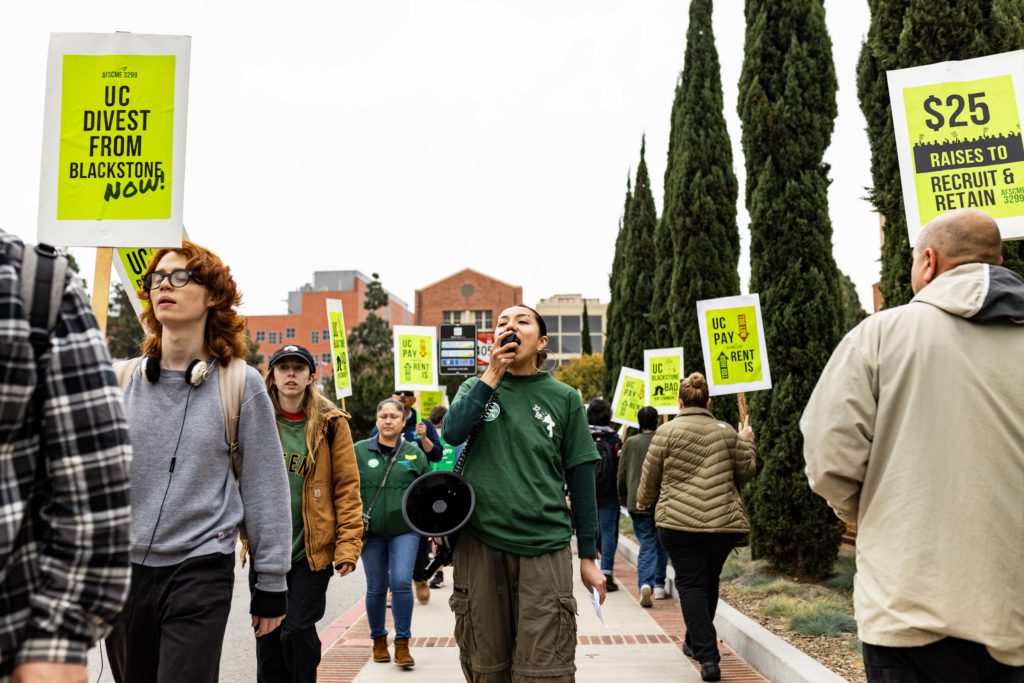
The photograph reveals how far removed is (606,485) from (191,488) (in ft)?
29.0

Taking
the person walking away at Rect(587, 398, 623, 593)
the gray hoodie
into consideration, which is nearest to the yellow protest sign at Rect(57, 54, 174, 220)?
the gray hoodie

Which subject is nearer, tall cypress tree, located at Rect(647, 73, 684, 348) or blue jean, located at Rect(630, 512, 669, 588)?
blue jean, located at Rect(630, 512, 669, 588)

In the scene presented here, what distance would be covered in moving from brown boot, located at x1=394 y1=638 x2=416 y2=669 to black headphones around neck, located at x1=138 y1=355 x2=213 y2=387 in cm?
442

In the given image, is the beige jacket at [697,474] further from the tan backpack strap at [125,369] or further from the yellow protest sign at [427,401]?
the yellow protest sign at [427,401]

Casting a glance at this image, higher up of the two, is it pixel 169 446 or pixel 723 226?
pixel 723 226

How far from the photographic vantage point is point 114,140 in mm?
4688

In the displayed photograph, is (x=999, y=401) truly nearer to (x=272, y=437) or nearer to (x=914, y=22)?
(x=272, y=437)

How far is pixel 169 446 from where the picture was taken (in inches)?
125

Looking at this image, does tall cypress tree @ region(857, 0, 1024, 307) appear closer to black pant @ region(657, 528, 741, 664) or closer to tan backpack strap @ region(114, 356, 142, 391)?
black pant @ region(657, 528, 741, 664)

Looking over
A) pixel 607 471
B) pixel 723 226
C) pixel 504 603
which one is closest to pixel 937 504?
pixel 504 603

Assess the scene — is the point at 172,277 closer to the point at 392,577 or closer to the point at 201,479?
the point at 201,479

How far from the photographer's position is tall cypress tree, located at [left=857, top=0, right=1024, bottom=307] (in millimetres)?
7383

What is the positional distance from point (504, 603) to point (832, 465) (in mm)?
1659

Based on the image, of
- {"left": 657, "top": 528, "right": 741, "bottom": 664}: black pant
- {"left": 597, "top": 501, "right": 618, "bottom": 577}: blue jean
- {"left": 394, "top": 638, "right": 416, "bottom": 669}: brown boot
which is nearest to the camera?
{"left": 657, "top": 528, "right": 741, "bottom": 664}: black pant
